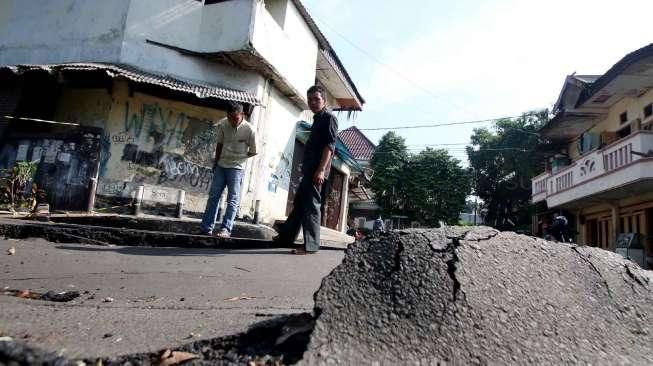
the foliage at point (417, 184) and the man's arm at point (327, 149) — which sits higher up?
the foliage at point (417, 184)

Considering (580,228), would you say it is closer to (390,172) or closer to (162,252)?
(390,172)

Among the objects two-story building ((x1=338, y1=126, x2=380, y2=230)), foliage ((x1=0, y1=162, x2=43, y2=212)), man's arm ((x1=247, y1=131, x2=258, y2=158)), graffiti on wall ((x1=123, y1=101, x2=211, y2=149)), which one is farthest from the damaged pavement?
two-story building ((x1=338, y1=126, x2=380, y2=230))

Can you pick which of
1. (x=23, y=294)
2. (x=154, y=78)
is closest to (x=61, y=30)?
(x=154, y=78)

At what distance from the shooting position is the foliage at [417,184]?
90.5ft

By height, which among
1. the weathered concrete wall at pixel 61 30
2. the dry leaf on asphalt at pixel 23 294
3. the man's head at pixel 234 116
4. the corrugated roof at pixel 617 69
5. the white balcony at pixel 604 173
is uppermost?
the corrugated roof at pixel 617 69

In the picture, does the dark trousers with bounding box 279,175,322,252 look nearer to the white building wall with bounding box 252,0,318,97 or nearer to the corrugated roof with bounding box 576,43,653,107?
the white building wall with bounding box 252,0,318,97

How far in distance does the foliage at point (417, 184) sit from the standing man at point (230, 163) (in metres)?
23.1

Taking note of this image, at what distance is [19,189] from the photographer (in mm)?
6918

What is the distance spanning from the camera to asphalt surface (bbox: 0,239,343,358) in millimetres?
1549

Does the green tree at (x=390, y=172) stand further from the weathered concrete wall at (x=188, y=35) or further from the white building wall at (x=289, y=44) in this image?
the weathered concrete wall at (x=188, y=35)

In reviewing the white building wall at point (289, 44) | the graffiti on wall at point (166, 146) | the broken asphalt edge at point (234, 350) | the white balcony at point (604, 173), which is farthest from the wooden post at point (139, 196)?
the white balcony at point (604, 173)

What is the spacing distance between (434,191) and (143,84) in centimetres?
2192

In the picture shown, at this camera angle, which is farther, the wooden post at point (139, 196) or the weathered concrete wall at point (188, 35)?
the weathered concrete wall at point (188, 35)

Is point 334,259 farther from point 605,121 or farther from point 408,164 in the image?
Result: point 408,164
